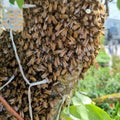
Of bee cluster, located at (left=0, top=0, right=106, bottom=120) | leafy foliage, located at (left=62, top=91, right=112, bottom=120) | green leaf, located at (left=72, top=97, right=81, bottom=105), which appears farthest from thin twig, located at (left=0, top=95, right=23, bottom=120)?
green leaf, located at (left=72, top=97, right=81, bottom=105)

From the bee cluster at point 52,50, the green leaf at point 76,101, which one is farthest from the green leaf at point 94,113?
the bee cluster at point 52,50

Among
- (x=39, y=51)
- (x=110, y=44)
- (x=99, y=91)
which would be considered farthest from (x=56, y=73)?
(x=110, y=44)

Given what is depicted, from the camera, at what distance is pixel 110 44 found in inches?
460

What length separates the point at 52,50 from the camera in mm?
1205

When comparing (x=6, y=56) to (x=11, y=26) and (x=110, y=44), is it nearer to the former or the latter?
(x=11, y=26)

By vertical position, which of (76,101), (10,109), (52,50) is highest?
(52,50)

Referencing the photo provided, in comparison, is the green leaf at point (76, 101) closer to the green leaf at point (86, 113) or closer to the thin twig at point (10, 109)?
the green leaf at point (86, 113)

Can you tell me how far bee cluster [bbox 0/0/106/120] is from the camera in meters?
1.19

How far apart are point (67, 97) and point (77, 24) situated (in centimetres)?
24

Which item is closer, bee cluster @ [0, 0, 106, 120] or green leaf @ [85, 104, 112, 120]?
bee cluster @ [0, 0, 106, 120]

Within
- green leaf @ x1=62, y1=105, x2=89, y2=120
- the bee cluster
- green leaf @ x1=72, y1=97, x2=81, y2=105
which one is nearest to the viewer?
the bee cluster

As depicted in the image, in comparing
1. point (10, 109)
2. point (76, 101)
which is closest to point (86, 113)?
point (76, 101)

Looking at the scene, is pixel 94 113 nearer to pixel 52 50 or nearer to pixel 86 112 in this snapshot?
pixel 86 112

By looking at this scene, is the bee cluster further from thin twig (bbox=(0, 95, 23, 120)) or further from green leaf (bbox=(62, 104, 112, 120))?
green leaf (bbox=(62, 104, 112, 120))
